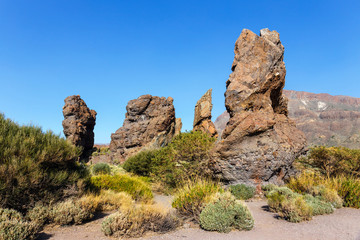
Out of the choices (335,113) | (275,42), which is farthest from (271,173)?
(335,113)

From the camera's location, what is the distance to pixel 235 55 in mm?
13039

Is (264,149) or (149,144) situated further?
(149,144)

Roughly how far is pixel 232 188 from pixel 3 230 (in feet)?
25.9

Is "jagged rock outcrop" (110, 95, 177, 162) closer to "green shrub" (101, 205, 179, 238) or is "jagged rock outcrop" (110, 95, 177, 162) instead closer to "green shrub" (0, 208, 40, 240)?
"green shrub" (101, 205, 179, 238)

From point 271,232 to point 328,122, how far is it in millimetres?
130908

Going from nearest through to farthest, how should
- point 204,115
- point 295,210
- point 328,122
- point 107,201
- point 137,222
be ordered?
point 137,222 < point 295,210 < point 107,201 < point 204,115 < point 328,122

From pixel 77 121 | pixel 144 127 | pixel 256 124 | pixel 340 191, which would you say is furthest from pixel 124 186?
pixel 77 121

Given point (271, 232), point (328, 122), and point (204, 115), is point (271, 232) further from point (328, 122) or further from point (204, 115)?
point (328, 122)

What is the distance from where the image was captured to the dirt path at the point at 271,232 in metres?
5.46

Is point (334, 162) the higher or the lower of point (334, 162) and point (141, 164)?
the higher

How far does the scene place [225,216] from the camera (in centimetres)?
604

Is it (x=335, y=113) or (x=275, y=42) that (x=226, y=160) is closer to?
(x=275, y=42)

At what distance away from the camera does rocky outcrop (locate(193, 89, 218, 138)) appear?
26.6 meters

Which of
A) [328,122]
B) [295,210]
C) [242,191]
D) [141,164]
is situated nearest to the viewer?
[295,210]
